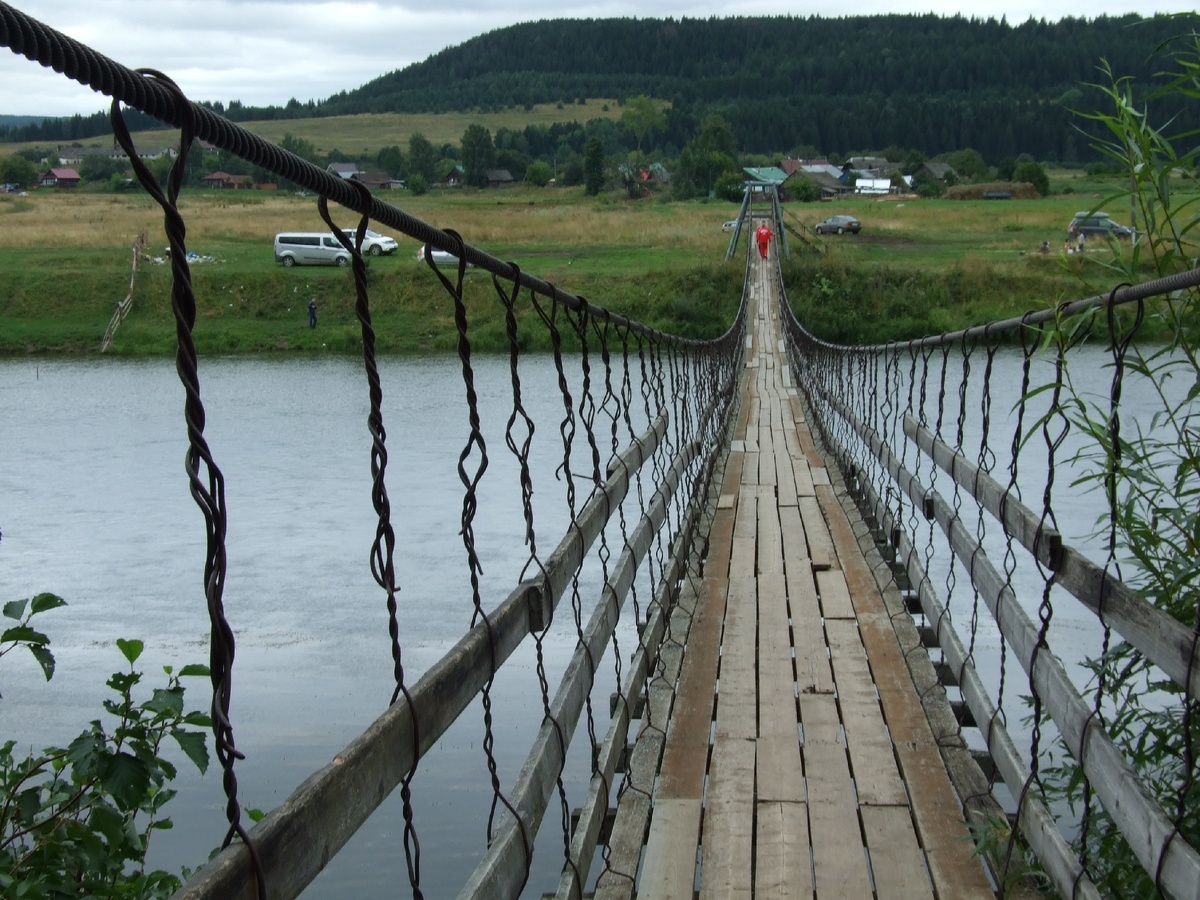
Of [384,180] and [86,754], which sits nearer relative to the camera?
[86,754]

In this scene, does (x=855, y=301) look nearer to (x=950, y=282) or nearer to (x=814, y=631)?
(x=950, y=282)

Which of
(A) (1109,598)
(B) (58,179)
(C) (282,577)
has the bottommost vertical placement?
(C) (282,577)

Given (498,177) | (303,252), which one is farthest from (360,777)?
(498,177)

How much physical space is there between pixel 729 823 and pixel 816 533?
3.42 m

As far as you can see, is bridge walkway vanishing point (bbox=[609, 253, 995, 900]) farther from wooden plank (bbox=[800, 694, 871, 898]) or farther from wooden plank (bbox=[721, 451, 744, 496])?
wooden plank (bbox=[721, 451, 744, 496])

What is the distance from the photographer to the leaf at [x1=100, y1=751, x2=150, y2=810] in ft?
7.43

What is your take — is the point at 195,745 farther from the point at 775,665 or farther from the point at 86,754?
the point at 775,665

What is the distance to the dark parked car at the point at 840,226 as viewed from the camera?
40812 mm

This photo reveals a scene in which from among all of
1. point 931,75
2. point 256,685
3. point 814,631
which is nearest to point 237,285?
point 256,685

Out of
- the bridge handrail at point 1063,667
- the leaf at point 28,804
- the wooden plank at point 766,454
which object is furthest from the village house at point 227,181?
the leaf at point 28,804

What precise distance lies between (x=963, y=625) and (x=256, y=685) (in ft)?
13.2

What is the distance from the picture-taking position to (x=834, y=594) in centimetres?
Answer: 493

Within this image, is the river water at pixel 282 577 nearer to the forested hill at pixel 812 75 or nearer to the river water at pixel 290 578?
the river water at pixel 290 578

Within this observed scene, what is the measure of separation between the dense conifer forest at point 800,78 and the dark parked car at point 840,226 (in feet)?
194
